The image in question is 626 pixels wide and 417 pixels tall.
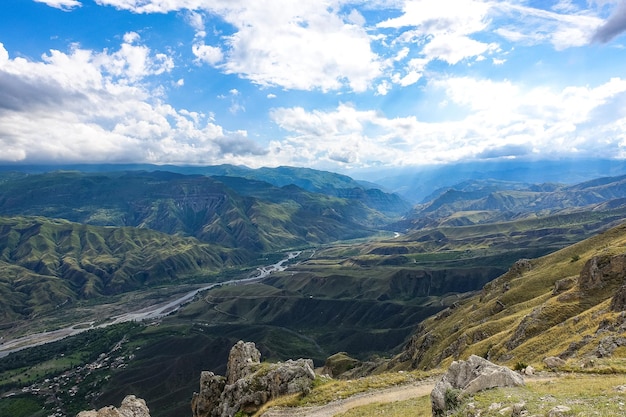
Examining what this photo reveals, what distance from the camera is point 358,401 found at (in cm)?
4044

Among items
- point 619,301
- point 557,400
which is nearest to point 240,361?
point 557,400

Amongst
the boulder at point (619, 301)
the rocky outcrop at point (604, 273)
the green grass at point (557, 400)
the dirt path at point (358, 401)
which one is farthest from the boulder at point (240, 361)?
the rocky outcrop at point (604, 273)

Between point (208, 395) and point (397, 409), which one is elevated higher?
point (397, 409)

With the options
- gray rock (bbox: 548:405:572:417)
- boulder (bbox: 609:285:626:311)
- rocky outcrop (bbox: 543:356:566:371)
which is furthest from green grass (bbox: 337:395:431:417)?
boulder (bbox: 609:285:626:311)

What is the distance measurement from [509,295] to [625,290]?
175 ft

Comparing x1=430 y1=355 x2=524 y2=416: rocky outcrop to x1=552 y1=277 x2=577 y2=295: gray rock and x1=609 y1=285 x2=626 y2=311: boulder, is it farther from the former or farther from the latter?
x1=552 y1=277 x2=577 y2=295: gray rock

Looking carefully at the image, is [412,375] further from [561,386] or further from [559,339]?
[559,339]

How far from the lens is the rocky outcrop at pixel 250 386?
49.0 meters

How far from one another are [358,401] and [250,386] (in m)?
18.8

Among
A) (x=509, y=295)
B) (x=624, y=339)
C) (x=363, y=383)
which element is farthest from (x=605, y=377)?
(x=509, y=295)

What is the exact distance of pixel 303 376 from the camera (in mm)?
49031

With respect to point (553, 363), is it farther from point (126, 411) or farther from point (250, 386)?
point (126, 411)

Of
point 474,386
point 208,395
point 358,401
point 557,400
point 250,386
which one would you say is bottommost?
point 208,395

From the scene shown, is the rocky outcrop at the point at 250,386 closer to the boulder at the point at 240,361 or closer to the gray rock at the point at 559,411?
the boulder at the point at 240,361
